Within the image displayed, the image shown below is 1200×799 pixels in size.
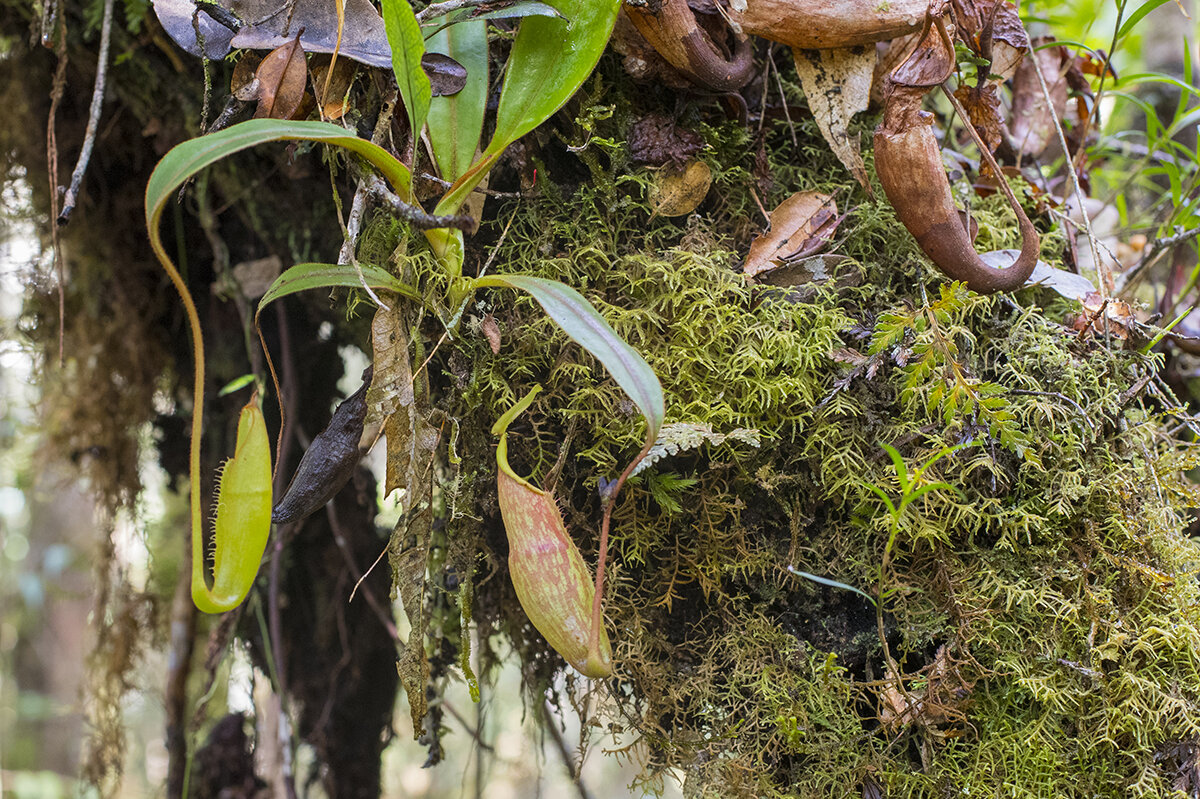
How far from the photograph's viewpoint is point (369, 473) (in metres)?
1.37

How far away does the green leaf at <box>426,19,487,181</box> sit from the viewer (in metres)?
0.73

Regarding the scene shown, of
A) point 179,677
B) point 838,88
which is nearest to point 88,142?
point 838,88

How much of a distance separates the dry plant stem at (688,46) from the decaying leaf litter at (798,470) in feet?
0.04

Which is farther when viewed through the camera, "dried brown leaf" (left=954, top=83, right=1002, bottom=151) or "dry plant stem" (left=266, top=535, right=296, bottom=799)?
"dry plant stem" (left=266, top=535, right=296, bottom=799)

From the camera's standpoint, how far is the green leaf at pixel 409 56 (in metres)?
0.62

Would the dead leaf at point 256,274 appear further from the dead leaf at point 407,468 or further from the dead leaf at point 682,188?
the dead leaf at point 682,188

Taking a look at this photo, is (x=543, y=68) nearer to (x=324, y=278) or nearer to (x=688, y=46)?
Result: (x=688, y=46)

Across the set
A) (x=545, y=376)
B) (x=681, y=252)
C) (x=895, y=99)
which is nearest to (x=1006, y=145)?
(x=895, y=99)

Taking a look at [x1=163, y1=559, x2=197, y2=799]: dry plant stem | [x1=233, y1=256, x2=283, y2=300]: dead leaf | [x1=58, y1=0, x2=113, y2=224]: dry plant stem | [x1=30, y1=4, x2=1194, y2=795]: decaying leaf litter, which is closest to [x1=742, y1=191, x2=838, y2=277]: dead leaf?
[x1=30, y1=4, x2=1194, y2=795]: decaying leaf litter

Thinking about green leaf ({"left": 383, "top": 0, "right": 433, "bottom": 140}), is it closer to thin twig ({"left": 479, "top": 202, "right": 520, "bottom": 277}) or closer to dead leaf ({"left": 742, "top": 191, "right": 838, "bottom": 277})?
thin twig ({"left": 479, "top": 202, "right": 520, "bottom": 277})

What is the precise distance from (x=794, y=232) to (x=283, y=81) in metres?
0.60

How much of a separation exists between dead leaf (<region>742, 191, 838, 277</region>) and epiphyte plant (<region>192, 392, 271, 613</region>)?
55cm

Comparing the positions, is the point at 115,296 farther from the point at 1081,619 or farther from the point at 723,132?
the point at 1081,619

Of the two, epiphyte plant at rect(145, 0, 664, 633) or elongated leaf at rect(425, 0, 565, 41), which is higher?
elongated leaf at rect(425, 0, 565, 41)
